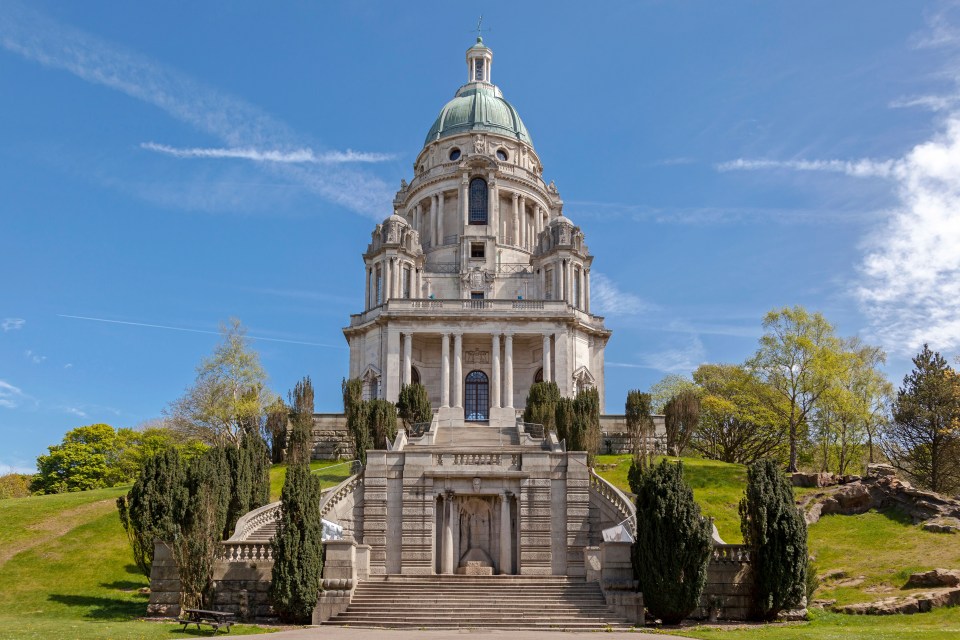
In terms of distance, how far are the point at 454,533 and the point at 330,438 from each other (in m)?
23.4

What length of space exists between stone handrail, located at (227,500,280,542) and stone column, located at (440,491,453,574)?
21.0 feet

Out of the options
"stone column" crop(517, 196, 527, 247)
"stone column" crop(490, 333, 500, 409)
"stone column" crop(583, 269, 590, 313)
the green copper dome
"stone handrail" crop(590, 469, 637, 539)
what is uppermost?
the green copper dome

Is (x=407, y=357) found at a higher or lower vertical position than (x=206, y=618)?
higher

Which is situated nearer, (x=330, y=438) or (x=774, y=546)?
(x=774, y=546)

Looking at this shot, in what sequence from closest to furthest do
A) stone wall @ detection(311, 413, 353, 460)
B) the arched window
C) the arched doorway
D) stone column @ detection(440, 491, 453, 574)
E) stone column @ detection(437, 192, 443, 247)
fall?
stone column @ detection(440, 491, 453, 574) → stone wall @ detection(311, 413, 353, 460) → the arched doorway → stone column @ detection(437, 192, 443, 247) → the arched window

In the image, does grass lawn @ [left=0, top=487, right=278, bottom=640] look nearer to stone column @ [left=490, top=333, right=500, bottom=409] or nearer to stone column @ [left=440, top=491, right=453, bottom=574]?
stone column @ [left=440, top=491, right=453, bottom=574]

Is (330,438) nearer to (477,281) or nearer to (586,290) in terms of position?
(477,281)

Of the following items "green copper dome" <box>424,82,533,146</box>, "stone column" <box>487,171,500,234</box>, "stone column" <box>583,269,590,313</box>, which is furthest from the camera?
"green copper dome" <box>424,82,533,146</box>

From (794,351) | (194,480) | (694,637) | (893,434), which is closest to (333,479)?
(194,480)

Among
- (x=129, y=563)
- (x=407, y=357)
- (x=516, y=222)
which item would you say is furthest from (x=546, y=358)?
(x=129, y=563)

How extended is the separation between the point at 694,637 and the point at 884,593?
10955mm

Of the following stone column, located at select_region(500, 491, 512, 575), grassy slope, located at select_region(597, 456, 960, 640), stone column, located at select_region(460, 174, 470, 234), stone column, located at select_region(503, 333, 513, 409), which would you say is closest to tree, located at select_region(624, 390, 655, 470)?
grassy slope, located at select_region(597, 456, 960, 640)

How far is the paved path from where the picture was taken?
24.1 meters

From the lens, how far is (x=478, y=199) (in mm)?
77500
